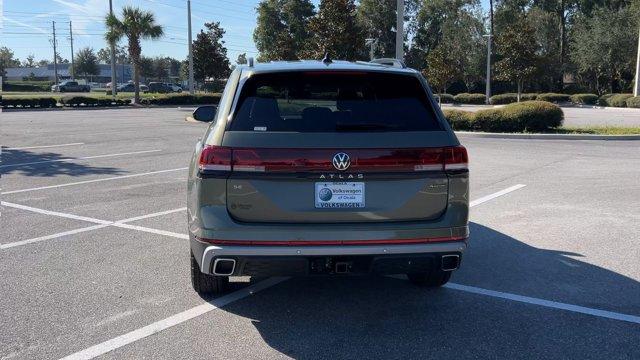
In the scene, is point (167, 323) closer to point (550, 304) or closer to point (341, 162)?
point (341, 162)

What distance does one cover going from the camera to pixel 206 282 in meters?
4.47

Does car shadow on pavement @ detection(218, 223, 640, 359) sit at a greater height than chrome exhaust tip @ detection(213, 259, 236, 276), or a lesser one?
lesser

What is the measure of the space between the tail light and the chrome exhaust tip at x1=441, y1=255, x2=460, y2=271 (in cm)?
60

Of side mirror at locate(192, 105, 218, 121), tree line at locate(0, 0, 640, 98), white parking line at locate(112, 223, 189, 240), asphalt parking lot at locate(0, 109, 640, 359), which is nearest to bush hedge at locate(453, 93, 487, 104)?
tree line at locate(0, 0, 640, 98)

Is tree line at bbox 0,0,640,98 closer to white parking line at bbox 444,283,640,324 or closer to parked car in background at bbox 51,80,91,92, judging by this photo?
parked car in background at bbox 51,80,91,92

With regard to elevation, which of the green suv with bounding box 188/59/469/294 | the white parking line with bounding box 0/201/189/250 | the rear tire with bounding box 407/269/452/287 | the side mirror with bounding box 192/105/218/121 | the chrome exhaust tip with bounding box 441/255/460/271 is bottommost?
the rear tire with bounding box 407/269/452/287

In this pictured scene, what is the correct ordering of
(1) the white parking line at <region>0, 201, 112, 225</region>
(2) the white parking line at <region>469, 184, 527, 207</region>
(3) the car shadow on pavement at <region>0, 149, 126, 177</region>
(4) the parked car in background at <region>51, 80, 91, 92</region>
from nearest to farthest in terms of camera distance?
1. (1) the white parking line at <region>0, 201, 112, 225</region>
2. (2) the white parking line at <region>469, 184, 527, 207</region>
3. (3) the car shadow on pavement at <region>0, 149, 126, 177</region>
4. (4) the parked car in background at <region>51, 80, 91, 92</region>

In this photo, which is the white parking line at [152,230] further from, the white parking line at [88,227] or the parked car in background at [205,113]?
the parked car in background at [205,113]

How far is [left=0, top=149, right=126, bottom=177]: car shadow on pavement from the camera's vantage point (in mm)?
10955

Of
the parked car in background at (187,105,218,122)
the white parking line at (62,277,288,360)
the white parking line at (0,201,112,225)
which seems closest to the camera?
the white parking line at (62,277,288,360)

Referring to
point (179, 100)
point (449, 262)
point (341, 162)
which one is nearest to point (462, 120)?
point (449, 262)

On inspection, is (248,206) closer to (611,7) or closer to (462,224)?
(462,224)

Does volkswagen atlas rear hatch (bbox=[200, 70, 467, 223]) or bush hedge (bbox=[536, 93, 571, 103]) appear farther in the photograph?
bush hedge (bbox=[536, 93, 571, 103])

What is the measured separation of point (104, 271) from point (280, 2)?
68.5 metres
